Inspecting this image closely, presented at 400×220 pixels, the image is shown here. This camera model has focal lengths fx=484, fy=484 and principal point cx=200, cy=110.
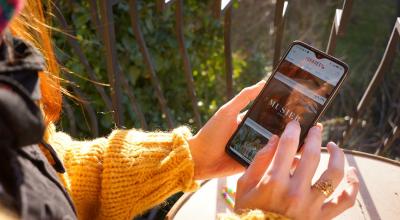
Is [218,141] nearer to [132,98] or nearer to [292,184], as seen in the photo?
[292,184]

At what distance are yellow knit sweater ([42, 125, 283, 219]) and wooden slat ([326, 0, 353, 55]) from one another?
2.15 feet

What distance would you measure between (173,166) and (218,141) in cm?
15

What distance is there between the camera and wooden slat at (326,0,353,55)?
150cm

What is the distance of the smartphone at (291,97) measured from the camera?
1.18 meters

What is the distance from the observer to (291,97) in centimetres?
121

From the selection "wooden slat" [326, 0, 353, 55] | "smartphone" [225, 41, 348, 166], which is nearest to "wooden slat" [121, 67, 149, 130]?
"smartphone" [225, 41, 348, 166]

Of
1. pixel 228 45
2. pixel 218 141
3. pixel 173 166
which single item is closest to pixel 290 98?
pixel 218 141

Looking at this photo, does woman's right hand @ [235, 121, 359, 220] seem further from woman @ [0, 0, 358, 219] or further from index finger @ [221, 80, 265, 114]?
index finger @ [221, 80, 265, 114]

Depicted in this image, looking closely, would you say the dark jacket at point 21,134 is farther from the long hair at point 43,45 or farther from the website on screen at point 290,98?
the website on screen at point 290,98

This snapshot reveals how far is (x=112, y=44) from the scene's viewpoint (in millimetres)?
1515

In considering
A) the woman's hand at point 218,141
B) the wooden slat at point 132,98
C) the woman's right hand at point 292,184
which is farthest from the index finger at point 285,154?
the wooden slat at point 132,98

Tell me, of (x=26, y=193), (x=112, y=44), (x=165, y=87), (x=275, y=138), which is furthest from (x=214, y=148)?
(x=165, y=87)

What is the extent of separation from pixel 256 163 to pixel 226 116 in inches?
11.4

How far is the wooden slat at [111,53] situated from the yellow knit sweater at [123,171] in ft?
1.19
